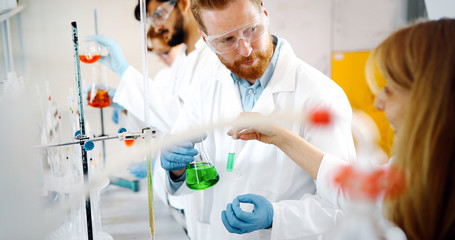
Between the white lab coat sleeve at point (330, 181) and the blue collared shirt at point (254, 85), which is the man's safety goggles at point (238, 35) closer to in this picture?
the blue collared shirt at point (254, 85)

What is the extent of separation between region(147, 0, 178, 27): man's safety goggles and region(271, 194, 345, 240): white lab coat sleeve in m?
1.79

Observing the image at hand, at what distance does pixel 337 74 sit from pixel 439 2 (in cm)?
151

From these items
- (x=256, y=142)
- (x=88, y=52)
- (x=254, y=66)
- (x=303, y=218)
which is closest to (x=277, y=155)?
(x=256, y=142)

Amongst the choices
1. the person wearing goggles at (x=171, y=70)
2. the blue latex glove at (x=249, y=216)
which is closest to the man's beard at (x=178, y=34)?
the person wearing goggles at (x=171, y=70)

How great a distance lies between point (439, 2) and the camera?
54.1 inches

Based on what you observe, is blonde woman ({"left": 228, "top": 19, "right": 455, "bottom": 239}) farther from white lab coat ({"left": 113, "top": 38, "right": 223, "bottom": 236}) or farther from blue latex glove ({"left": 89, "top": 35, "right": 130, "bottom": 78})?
blue latex glove ({"left": 89, "top": 35, "right": 130, "bottom": 78})

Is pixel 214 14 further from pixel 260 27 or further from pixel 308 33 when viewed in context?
pixel 308 33

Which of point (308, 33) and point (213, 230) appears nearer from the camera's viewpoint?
point (213, 230)

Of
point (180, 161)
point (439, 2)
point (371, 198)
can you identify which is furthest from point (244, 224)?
point (439, 2)

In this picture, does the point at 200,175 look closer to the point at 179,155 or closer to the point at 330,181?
the point at 179,155

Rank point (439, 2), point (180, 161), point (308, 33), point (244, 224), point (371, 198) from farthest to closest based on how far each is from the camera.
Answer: point (308, 33)
point (439, 2)
point (180, 161)
point (244, 224)
point (371, 198)

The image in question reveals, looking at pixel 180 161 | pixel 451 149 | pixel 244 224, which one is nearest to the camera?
pixel 451 149

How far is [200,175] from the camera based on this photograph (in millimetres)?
1233

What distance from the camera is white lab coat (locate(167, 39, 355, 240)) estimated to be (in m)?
1.22
